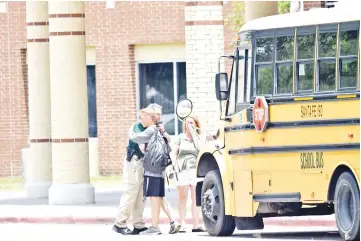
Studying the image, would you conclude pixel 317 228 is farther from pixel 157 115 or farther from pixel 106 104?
pixel 106 104

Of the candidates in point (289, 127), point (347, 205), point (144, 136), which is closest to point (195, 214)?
point (144, 136)

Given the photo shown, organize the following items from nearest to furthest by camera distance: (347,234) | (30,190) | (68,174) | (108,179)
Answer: (347,234) → (68,174) → (30,190) → (108,179)

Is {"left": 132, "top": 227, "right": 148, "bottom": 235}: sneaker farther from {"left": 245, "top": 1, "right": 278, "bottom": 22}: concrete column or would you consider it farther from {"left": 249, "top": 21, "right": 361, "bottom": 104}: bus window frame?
{"left": 245, "top": 1, "right": 278, "bottom": 22}: concrete column

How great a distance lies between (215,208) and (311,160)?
211 cm

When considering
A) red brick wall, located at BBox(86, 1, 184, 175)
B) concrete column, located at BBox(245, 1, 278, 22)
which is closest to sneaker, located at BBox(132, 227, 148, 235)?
concrete column, located at BBox(245, 1, 278, 22)

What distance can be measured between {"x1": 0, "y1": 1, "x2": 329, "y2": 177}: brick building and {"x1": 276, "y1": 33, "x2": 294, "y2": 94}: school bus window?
19.0 meters

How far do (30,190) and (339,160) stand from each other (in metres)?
13.2

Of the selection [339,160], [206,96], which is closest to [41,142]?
[206,96]

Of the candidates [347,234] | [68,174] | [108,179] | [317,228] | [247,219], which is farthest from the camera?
[108,179]

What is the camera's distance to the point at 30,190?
29.8 meters

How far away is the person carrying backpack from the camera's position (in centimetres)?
2039

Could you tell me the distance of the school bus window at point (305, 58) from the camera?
18.4 m

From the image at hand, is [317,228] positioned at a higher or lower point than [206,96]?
lower

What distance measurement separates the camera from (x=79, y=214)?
80.6ft
